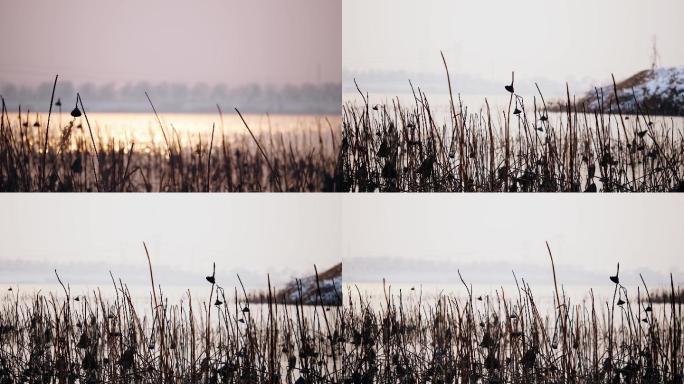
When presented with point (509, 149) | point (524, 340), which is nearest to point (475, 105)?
point (509, 149)

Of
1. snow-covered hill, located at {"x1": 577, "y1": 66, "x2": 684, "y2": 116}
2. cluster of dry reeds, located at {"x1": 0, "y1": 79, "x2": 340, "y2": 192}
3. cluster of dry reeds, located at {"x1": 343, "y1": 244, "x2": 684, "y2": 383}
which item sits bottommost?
cluster of dry reeds, located at {"x1": 343, "y1": 244, "x2": 684, "y2": 383}

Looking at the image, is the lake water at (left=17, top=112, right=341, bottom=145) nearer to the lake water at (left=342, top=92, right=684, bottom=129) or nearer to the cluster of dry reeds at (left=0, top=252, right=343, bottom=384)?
the lake water at (left=342, top=92, right=684, bottom=129)

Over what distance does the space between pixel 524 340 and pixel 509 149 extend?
2.05 feet

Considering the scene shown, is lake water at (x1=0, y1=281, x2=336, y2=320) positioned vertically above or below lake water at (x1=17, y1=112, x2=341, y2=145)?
below

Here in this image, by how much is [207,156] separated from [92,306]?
63 cm

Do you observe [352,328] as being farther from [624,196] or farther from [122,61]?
[122,61]

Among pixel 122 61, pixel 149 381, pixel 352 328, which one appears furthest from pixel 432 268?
pixel 122 61

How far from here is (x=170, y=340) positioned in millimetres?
2656

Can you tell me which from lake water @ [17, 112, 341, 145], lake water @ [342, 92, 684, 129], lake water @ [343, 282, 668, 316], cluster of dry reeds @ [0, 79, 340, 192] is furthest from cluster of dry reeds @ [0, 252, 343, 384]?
lake water @ [342, 92, 684, 129]

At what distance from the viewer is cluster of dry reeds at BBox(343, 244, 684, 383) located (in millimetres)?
2613

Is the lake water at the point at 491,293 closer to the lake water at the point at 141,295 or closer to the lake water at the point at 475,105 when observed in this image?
the lake water at the point at 141,295

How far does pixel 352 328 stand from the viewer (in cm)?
265

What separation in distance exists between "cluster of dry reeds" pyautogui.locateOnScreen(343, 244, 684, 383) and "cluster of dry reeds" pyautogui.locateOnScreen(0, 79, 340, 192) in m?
0.52

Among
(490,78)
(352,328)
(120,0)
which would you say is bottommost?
(352,328)
